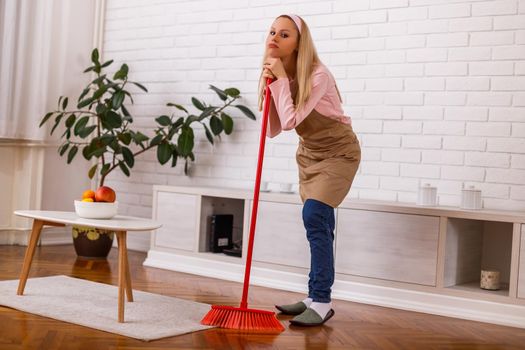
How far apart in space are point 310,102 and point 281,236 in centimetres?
124

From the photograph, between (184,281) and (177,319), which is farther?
(184,281)

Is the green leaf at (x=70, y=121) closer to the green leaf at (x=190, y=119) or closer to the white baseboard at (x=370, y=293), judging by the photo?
the green leaf at (x=190, y=119)

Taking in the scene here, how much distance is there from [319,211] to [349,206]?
2.38ft

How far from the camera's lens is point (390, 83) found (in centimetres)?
→ 425

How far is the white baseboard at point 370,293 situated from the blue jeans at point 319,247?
0.64 meters

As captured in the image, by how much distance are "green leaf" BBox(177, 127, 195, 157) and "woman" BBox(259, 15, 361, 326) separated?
1.52 m

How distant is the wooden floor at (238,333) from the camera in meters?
2.63

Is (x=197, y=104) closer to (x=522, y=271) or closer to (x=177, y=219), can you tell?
(x=177, y=219)

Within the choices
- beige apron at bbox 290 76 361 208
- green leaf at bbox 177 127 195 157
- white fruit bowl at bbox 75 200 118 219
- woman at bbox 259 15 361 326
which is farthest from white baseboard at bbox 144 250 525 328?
white fruit bowl at bbox 75 200 118 219

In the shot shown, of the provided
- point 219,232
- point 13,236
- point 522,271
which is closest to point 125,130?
point 219,232

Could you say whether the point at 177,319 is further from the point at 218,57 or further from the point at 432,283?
the point at 218,57

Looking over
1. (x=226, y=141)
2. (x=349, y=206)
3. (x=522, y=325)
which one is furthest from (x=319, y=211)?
(x=226, y=141)

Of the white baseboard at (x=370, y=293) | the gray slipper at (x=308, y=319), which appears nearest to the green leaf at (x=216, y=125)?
the white baseboard at (x=370, y=293)

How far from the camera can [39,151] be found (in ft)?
17.1
